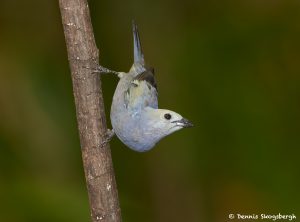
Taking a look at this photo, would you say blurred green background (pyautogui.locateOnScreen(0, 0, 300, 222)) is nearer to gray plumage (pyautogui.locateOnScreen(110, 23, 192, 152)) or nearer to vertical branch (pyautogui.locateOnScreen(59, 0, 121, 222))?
gray plumage (pyautogui.locateOnScreen(110, 23, 192, 152))

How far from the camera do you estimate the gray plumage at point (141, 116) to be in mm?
5129

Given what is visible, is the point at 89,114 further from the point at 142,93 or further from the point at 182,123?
the point at 142,93

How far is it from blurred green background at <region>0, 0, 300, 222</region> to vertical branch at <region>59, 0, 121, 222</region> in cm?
132

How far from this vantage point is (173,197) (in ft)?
20.6

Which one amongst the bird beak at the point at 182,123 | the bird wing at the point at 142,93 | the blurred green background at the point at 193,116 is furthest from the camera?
the blurred green background at the point at 193,116

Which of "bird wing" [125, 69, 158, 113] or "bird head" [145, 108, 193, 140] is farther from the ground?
"bird wing" [125, 69, 158, 113]

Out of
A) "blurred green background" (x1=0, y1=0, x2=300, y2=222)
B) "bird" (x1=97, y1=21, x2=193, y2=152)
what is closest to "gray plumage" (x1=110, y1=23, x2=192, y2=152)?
"bird" (x1=97, y1=21, x2=193, y2=152)

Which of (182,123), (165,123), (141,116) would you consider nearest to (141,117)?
(141,116)

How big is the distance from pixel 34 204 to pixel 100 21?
8.05 feet

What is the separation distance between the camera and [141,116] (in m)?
5.24

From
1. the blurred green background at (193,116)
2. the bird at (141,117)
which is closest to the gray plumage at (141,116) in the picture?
the bird at (141,117)

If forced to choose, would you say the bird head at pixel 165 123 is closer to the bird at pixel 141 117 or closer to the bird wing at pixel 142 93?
the bird at pixel 141 117

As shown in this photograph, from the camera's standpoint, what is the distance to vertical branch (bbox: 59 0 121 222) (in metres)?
4.23

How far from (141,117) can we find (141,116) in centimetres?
2
